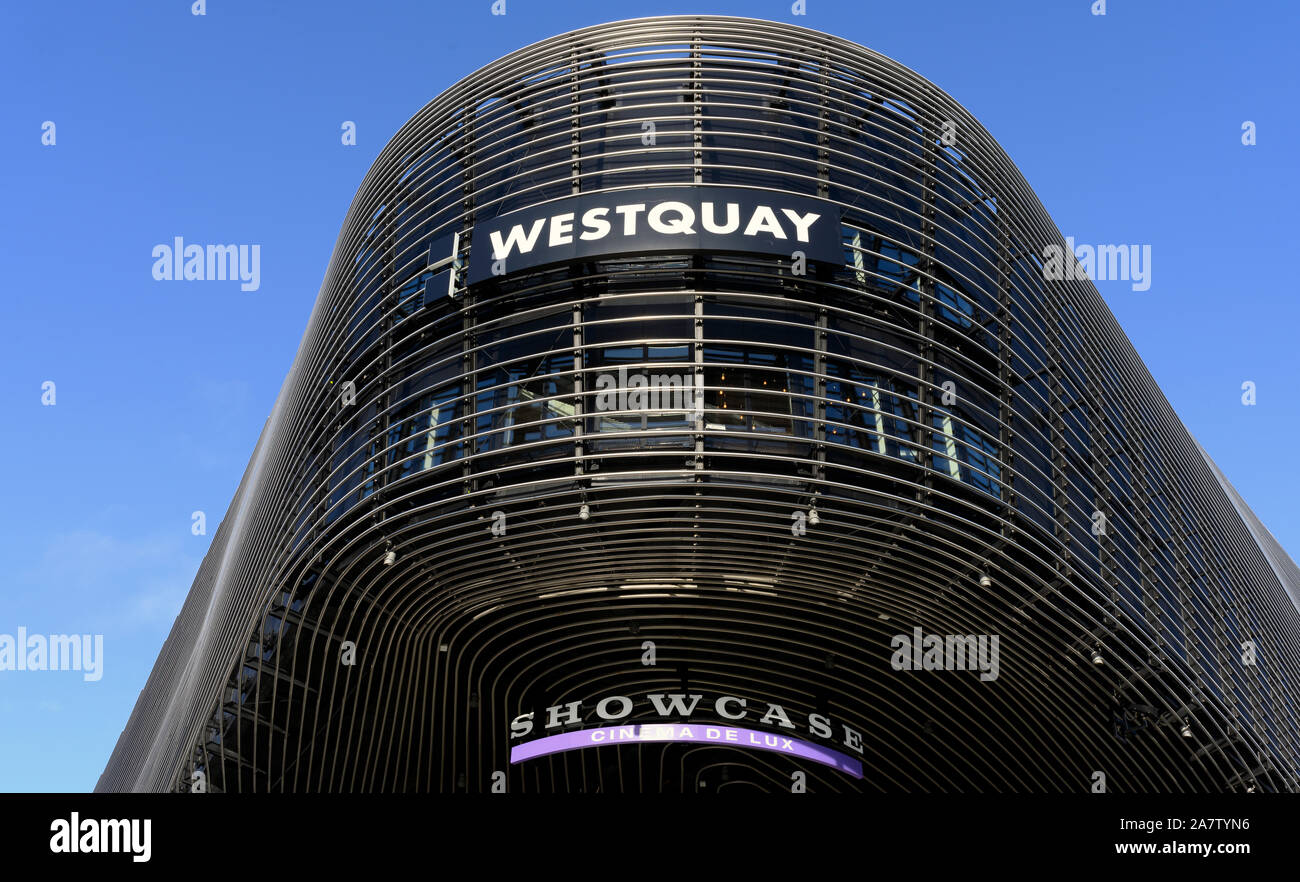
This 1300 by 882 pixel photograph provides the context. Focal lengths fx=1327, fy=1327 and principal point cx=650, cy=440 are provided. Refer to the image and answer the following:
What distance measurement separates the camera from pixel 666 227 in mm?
35219

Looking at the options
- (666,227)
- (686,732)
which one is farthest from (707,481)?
(666,227)

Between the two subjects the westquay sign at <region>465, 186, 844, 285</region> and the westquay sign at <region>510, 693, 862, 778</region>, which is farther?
the westquay sign at <region>465, 186, 844, 285</region>

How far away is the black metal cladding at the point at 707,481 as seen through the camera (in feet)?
110

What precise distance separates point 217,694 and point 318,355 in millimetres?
11193

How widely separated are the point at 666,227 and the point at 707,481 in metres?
7.31

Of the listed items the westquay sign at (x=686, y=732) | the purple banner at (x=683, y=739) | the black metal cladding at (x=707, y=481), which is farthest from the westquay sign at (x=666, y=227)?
the purple banner at (x=683, y=739)

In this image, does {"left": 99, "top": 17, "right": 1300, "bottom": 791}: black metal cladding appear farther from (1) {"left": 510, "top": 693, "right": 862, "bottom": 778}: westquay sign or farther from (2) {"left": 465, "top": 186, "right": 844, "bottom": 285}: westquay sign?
(1) {"left": 510, "top": 693, "right": 862, "bottom": 778}: westquay sign

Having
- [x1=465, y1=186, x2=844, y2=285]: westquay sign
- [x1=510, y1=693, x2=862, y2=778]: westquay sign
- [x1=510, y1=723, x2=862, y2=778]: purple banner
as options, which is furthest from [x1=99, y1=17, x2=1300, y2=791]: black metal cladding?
[x1=510, y1=723, x2=862, y2=778]: purple banner

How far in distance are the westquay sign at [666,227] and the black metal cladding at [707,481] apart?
49 cm

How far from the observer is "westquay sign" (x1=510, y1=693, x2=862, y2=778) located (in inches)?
1336

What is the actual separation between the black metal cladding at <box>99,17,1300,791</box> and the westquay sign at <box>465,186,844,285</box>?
0.49m
